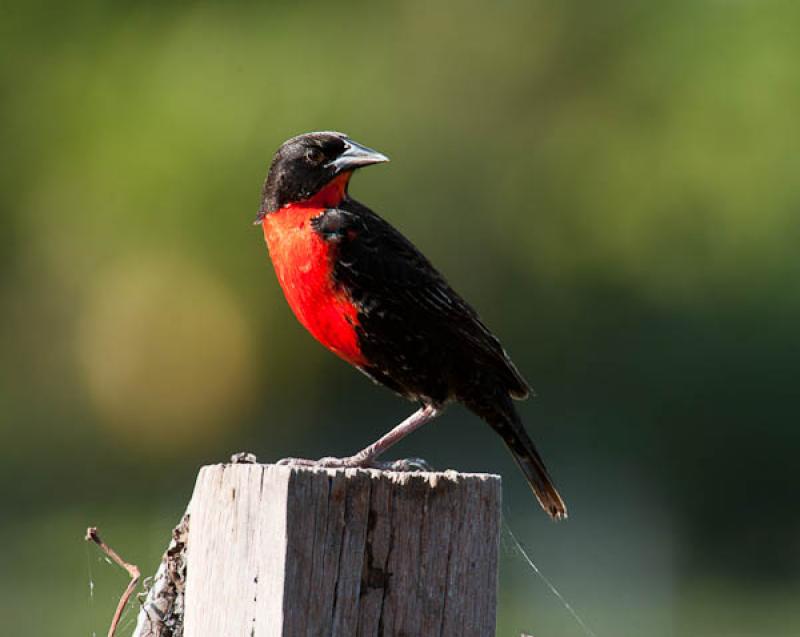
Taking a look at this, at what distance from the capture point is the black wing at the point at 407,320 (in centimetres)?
432

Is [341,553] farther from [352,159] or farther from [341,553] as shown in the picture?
[352,159]

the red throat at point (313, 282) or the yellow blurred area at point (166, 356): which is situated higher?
the yellow blurred area at point (166, 356)

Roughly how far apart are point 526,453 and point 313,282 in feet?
2.80

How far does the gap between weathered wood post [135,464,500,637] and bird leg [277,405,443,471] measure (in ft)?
0.82

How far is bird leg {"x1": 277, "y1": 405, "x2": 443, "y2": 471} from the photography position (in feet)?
11.0

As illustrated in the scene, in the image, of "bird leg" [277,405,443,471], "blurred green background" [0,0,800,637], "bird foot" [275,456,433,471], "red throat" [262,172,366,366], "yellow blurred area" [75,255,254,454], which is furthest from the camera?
"yellow blurred area" [75,255,254,454]

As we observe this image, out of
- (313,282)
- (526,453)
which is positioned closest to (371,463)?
(313,282)

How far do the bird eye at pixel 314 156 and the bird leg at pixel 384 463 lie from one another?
786mm

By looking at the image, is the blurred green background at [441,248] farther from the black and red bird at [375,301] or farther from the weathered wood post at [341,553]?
the weathered wood post at [341,553]

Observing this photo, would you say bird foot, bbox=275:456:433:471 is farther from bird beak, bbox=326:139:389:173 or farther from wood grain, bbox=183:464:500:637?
bird beak, bbox=326:139:389:173

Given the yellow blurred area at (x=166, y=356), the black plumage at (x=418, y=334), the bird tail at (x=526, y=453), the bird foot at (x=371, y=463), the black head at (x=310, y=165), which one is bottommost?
the bird foot at (x=371, y=463)

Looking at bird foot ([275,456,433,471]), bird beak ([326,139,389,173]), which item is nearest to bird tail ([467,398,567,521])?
bird beak ([326,139,389,173])

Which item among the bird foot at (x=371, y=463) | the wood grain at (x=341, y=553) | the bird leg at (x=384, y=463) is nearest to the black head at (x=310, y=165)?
the bird leg at (x=384, y=463)

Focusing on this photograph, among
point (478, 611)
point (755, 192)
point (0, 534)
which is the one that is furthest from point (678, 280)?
point (478, 611)
